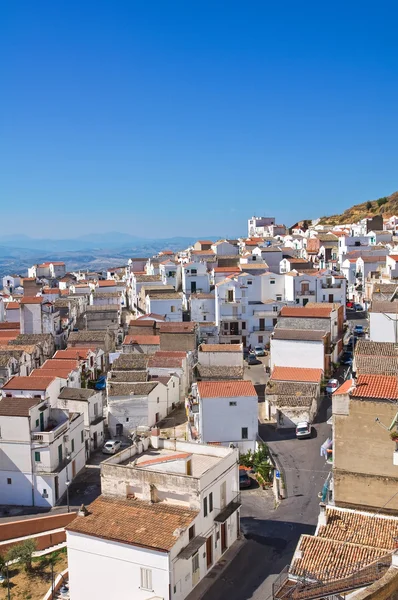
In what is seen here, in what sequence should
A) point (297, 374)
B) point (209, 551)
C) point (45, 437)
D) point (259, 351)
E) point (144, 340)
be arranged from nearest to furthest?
1. point (209, 551)
2. point (45, 437)
3. point (297, 374)
4. point (144, 340)
5. point (259, 351)

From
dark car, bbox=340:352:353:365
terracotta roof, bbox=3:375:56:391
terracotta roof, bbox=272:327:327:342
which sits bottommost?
dark car, bbox=340:352:353:365

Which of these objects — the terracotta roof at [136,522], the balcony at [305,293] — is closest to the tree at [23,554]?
the terracotta roof at [136,522]

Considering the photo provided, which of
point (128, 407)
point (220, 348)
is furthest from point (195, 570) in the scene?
point (220, 348)

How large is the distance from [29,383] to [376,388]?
71.6ft

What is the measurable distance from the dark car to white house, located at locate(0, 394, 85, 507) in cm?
2319

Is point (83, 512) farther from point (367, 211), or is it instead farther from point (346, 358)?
point (367, 211)

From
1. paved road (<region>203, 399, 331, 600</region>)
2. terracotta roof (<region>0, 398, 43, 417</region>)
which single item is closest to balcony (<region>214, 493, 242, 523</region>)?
paved road (<region>203, 399, 331, 600</region>)

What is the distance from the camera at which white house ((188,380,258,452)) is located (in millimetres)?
32062

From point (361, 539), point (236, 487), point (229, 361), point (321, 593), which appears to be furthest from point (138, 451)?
point (229, 361)

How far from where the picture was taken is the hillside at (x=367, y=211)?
110 meters

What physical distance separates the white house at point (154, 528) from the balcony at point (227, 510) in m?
0.04

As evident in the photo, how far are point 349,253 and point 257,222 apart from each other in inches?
1946

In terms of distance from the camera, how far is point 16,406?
29984 millimetres

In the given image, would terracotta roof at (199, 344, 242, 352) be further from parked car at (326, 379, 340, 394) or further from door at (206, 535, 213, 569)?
door at (206, 535, 213, 569)
